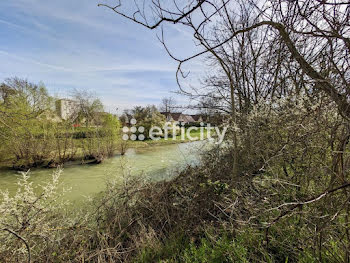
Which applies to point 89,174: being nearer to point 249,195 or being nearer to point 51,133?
point 51,133

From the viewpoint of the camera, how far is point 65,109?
11227 mm

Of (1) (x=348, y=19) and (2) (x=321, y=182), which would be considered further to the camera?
(2) (x=321, y=182)

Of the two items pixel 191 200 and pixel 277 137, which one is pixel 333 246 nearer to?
pixel 277 137

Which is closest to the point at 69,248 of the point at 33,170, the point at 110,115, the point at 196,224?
the point at 196,224

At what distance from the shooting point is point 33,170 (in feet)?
30.2

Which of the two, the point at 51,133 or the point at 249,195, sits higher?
the point at 51,133

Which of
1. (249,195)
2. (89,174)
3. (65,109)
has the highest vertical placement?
(65,109)

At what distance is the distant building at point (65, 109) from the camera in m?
10.9

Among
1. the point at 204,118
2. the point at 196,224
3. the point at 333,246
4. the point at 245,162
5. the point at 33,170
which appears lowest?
the point at 33,170

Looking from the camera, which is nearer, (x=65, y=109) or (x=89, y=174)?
(x=89, y=174)

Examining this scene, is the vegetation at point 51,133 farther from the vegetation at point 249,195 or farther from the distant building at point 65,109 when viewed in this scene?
the vegetation at point 249,195

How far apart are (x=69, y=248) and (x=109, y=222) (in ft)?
2.38

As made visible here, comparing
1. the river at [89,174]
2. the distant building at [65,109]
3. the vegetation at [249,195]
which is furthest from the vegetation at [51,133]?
the vegetation at [249,195]

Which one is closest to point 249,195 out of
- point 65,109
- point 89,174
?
point 89,174
